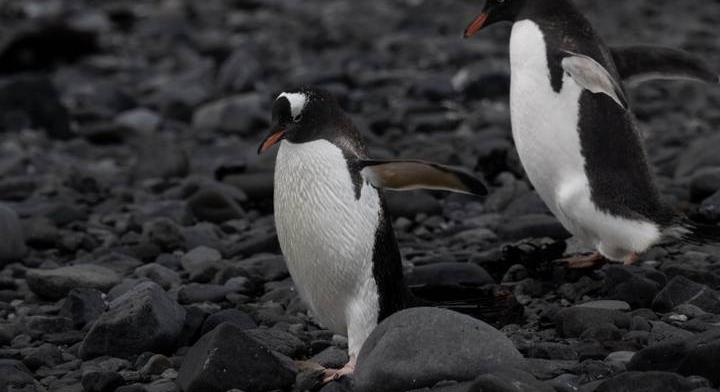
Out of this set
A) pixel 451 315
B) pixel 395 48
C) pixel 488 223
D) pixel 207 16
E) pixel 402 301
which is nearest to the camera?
pixel 451 315

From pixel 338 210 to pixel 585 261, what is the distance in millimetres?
1546

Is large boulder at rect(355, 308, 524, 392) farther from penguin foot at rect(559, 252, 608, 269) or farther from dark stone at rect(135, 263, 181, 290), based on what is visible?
dark stone at rect(135, 263, 181, 290)

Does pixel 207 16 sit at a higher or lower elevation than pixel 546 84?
lower

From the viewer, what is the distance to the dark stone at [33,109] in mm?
9867

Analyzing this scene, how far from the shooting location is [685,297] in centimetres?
475

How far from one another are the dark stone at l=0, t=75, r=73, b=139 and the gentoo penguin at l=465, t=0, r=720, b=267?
5.29m

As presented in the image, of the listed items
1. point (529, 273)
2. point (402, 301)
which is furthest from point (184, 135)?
point (402, 301)

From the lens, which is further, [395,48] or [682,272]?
[395,48]

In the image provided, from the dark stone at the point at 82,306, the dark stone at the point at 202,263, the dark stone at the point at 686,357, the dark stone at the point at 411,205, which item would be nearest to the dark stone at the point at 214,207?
the dark stone at the point at 202,263

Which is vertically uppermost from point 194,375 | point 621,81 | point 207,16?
point 621,81

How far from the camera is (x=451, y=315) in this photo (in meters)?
4.00

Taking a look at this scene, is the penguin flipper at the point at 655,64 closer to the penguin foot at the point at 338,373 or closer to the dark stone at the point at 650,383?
the penguin foot at the point at 338,373

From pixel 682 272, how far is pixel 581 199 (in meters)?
0.51

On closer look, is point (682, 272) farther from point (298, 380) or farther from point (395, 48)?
point (395, 48)
